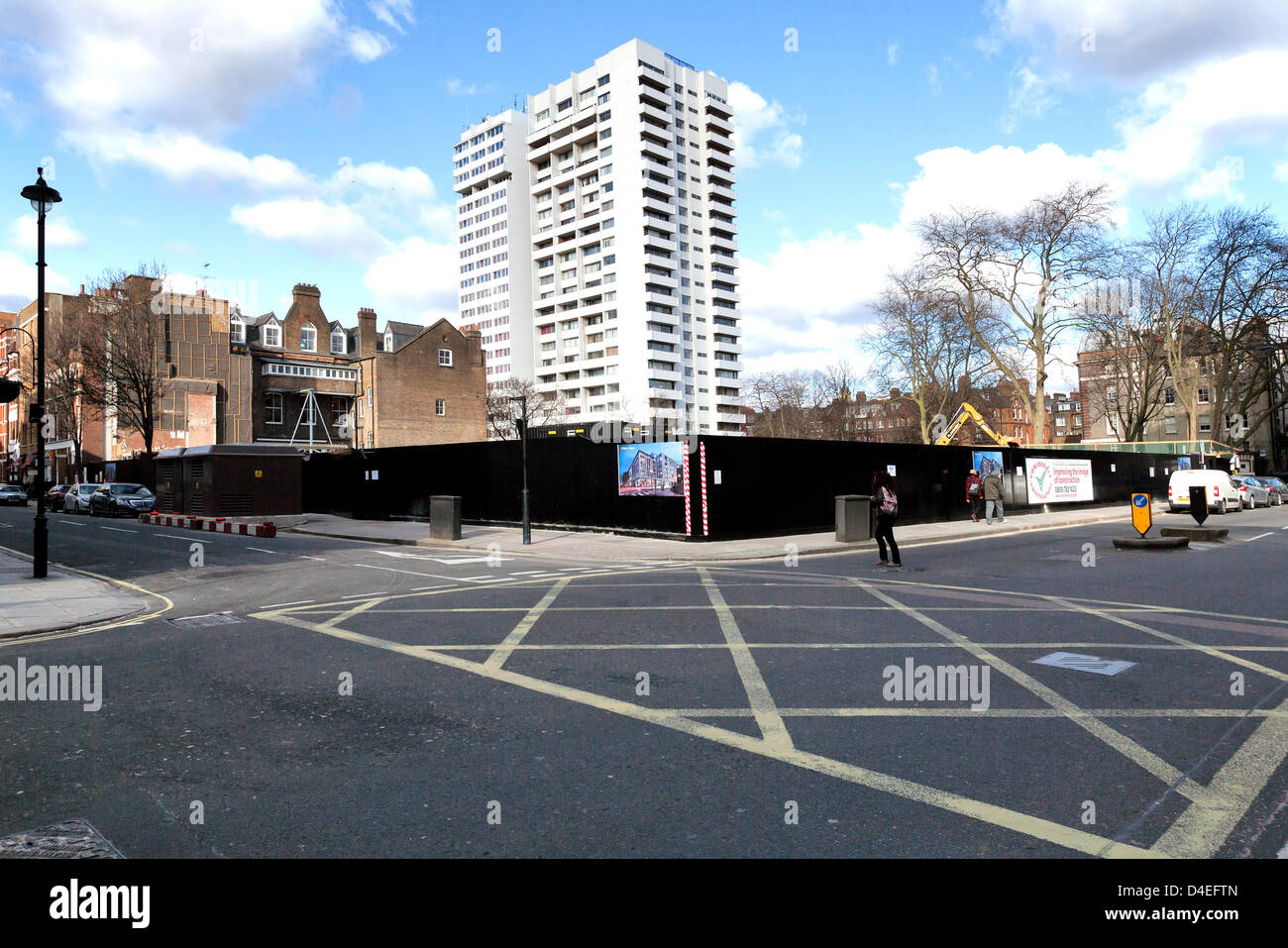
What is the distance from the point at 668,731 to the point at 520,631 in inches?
143

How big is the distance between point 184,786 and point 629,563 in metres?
12.0

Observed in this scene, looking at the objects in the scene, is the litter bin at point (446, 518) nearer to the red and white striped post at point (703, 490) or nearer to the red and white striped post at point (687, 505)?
the red and white striped post at point (687, 505)

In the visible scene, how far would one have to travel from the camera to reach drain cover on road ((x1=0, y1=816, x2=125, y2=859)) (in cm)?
333

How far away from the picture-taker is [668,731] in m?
4.96

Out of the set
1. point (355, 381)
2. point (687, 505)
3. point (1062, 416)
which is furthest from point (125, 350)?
point (1062, 416)

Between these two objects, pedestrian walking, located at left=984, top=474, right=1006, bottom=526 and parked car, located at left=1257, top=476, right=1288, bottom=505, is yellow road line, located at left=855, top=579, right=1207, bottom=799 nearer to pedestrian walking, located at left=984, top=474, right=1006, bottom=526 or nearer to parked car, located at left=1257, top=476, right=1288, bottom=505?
pedestrian walking, located at left=984, top=474, right=1006, bottom=526

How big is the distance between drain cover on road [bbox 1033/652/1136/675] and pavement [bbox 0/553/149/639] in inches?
414

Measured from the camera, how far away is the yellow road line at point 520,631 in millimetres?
6957

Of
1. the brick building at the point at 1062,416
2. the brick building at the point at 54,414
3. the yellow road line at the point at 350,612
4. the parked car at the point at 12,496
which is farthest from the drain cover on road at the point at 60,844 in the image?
the brick building at the point at 1062,416

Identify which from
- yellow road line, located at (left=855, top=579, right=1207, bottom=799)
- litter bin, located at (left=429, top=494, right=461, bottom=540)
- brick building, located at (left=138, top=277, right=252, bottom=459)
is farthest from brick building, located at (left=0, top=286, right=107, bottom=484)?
yellow road line, located at (left=855, top=579, right=1207, bottom=799)

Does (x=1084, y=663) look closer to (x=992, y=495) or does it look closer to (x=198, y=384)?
(x=992, y=495)

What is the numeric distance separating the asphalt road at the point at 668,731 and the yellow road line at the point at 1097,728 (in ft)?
0.10
